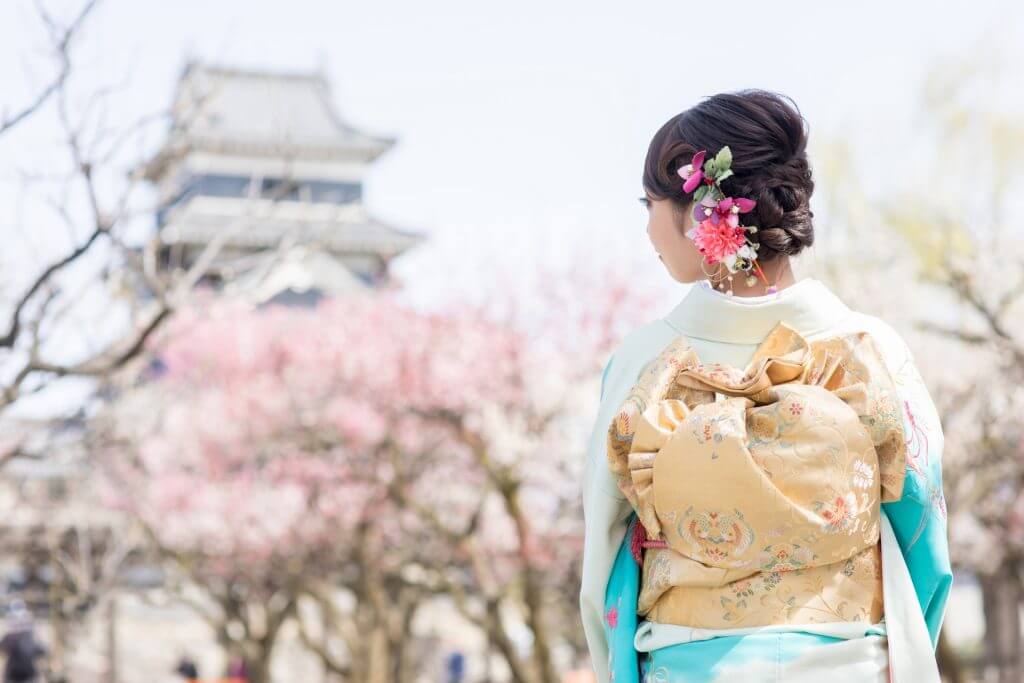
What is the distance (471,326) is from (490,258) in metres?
0.98

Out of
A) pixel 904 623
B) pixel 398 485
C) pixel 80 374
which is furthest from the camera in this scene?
pixel 398 485

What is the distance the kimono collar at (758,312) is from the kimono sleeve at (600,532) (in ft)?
0.71

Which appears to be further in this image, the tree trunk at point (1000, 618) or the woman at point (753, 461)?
the tree trunk at point (1000, 618)

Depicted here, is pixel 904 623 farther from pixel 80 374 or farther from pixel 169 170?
pixel 169 170

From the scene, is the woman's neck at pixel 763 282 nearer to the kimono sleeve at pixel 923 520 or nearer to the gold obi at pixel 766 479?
the gold obi at pixel 766 479

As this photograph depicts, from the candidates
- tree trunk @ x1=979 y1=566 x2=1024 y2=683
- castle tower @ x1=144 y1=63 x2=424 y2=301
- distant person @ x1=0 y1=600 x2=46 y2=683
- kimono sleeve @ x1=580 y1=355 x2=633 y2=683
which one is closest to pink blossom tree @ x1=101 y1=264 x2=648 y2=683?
distant person @ x1=0 y1=600 x2=46 y2=683

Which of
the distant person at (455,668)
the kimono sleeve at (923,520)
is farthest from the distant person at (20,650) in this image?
the kimono sleeve at (923,520)

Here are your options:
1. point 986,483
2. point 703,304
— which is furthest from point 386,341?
point 703,304

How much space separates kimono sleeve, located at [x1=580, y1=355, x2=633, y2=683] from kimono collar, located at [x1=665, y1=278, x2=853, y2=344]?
216 millimetres

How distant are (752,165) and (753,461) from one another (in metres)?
0.49

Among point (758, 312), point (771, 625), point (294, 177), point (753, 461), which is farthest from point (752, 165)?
point (294, 177)

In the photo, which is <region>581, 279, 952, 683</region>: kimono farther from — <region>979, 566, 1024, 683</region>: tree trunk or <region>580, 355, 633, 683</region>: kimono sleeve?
<region>979, 566, 1024, 683</region>: tree trunk

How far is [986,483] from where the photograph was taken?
392 inches

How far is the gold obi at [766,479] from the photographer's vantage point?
2016 mm
